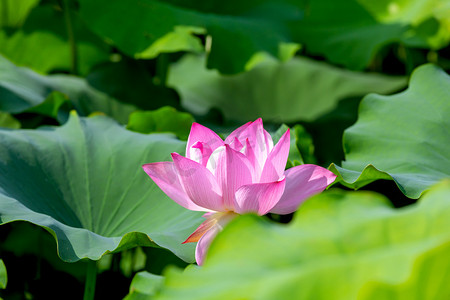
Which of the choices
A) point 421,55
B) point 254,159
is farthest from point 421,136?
point 421,55

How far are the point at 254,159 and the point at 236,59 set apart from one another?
1.02 m

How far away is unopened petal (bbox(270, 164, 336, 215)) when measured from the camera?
0.79 meters

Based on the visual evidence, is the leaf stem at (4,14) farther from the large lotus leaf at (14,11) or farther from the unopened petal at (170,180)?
the unopened petal at (170,180)

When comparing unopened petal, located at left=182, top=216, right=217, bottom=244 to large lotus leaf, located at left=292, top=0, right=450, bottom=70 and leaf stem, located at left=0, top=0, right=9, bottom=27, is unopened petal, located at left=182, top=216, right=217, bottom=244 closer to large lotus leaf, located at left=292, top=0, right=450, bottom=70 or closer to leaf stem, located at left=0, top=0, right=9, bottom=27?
large lotus leaf, located at left=292, top=0, right=450, bottom=70

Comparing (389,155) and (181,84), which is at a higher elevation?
(389,155)

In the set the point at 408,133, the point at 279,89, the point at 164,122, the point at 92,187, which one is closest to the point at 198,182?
the point at 92,187

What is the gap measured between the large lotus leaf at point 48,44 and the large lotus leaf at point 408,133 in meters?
1.29

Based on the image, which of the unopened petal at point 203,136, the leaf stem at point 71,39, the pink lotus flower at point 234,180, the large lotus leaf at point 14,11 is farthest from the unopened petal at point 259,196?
the large lotus leaf at point 14,11

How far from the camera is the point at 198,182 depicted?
75cm

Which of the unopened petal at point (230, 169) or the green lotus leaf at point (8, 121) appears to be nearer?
the unopened petal at point (230, 169)

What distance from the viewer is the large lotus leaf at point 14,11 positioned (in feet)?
7.39

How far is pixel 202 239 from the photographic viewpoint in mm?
786

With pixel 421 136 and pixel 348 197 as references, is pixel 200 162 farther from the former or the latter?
pixel 421 136

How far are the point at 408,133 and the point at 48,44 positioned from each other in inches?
59.1
